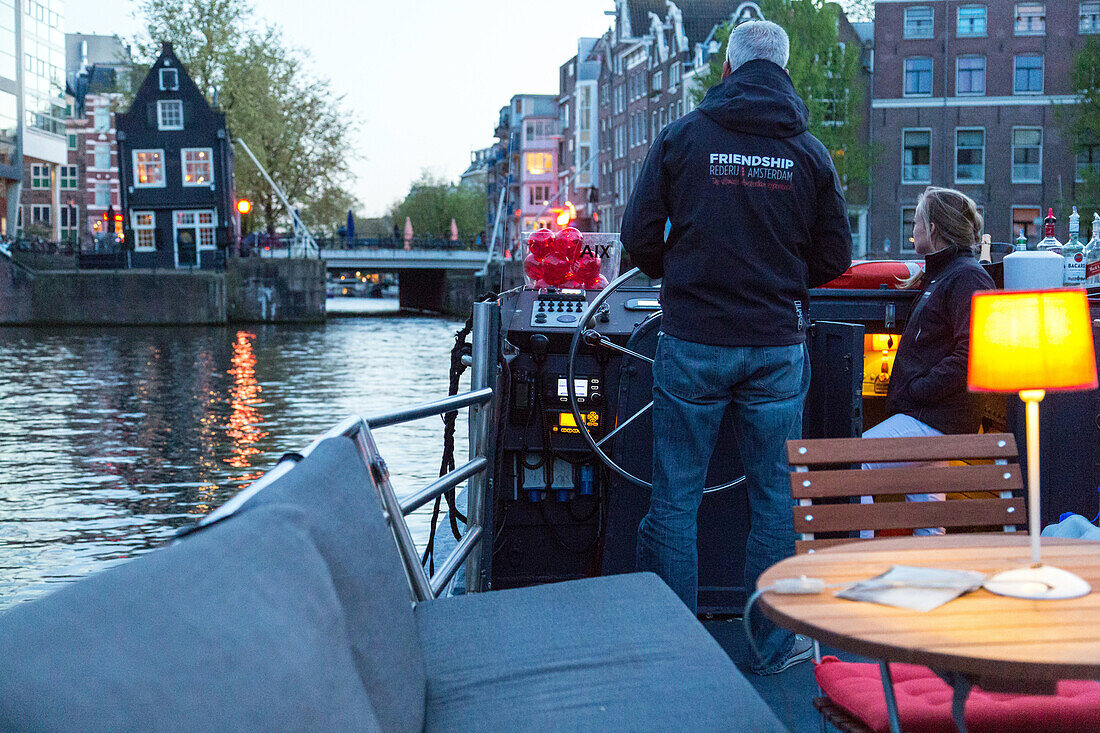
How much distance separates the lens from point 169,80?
43.6 metres

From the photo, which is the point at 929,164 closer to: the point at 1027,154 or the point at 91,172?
the point at 1027,154

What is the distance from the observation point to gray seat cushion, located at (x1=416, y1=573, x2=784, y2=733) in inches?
78.6

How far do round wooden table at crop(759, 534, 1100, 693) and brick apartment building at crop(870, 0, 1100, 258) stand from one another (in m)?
35.7

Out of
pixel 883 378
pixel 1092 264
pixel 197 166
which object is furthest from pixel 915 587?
pixel 197 166

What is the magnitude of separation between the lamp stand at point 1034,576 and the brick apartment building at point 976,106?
35.8 m

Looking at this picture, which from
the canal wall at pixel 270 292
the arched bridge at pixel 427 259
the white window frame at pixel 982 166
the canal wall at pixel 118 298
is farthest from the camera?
the arched bridge at pixel 427 259

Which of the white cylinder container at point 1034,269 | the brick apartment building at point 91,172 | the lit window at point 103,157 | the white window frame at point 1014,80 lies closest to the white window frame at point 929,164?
the white window frame at point 1014,80

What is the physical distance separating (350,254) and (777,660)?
49751 millimetres

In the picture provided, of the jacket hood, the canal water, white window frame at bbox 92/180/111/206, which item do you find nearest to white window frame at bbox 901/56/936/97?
the canal water

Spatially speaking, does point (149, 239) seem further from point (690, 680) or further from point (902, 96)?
point (690, 680)

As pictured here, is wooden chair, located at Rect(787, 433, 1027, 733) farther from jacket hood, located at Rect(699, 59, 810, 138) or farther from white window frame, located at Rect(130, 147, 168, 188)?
white window frame, located at Rect(130, 147, 168, 188)

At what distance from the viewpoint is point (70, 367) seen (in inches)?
846

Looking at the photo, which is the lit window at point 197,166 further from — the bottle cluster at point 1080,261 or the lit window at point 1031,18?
the bottle cluster at point 1080,261

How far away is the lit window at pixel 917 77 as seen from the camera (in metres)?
36.8
